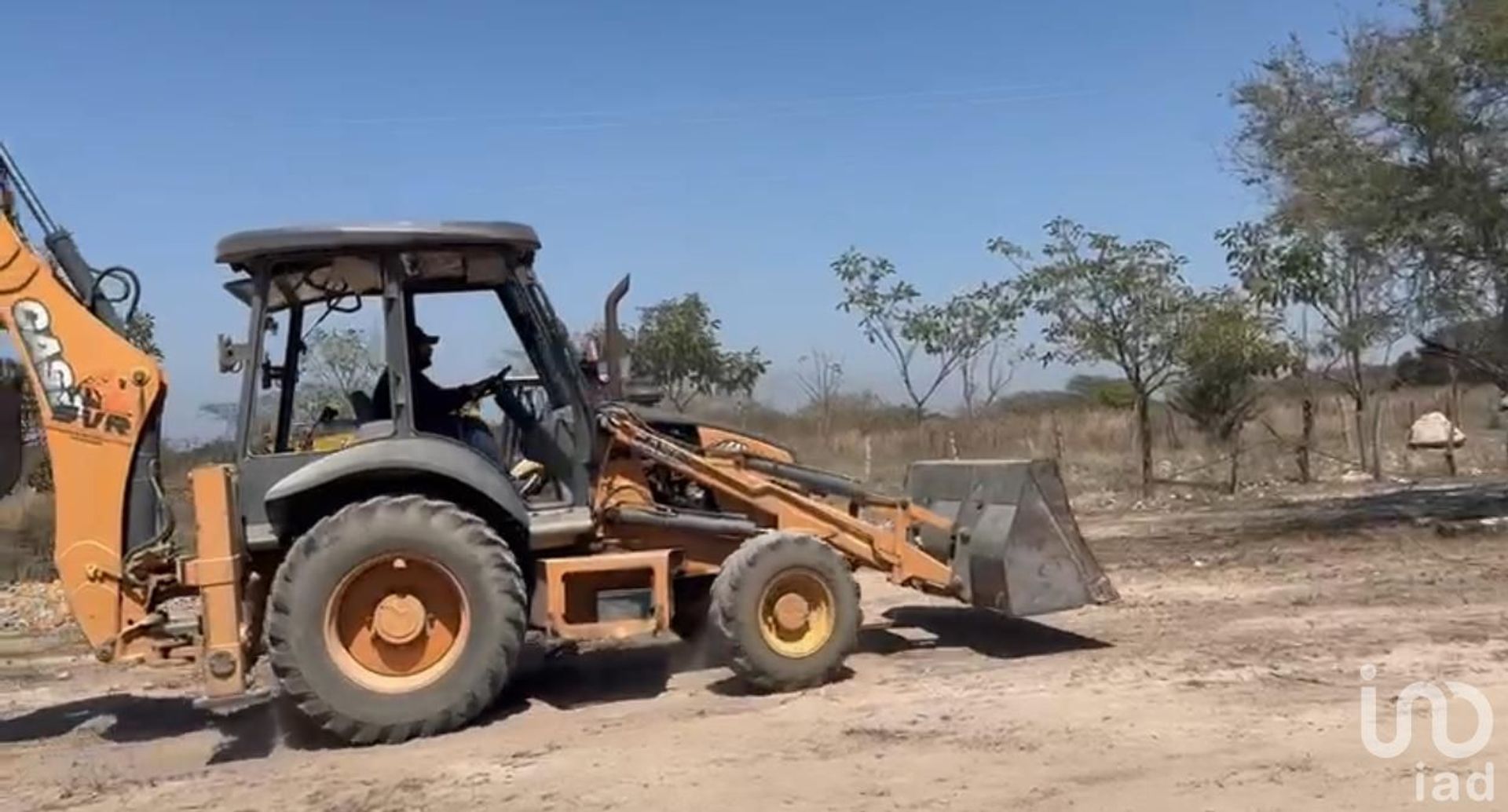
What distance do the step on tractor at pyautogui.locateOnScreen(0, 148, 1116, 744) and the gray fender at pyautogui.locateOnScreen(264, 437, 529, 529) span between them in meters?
0.01

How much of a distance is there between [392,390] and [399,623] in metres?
1.16

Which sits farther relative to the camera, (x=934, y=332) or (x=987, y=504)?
(x=934, y=332)

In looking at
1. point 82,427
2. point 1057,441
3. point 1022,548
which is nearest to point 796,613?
point 1022,548

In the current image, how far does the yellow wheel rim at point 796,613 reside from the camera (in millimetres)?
8180

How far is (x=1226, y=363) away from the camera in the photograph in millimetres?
23953

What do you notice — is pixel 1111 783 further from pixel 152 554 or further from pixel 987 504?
pixel 152 554

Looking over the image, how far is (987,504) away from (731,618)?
76.4 inches

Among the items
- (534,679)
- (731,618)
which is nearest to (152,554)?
(534,679)

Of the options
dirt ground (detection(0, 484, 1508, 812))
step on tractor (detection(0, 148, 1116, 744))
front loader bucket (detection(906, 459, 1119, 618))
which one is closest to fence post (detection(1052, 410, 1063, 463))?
dirt ground (detection(0, 484, 1508, 812))

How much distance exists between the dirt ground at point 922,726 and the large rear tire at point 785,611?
0.17 metres

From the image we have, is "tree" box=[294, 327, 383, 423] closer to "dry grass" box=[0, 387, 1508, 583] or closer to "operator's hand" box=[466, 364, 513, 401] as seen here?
"operator's hand" box=[466, 364, 513, 401]

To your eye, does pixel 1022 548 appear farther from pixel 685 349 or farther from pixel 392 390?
pixel 685 349

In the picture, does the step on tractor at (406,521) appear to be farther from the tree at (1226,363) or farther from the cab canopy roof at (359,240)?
the tree at (1226,363)

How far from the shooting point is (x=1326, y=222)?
607 inches
